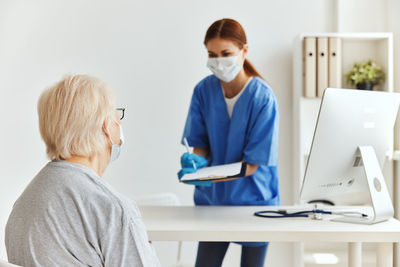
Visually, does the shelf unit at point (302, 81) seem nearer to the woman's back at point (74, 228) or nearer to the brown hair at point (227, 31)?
the brown hair at point (227, 31)

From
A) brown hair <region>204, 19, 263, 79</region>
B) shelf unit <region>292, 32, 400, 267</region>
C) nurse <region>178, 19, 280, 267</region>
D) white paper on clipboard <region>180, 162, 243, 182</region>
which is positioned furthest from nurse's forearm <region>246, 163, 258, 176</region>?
shelf unit <region>292, 32, 400, 267</region>

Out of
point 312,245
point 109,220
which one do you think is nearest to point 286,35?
point 312,245

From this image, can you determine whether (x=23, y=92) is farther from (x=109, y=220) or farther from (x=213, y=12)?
(x=109, y=220)

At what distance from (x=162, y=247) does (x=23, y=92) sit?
1344 mm

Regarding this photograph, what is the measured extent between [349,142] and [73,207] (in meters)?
1.06

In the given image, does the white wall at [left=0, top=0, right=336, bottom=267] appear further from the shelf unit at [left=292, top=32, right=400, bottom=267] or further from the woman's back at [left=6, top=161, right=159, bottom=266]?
the woman's back at [left=6, top=161, right=159, bottom=266]

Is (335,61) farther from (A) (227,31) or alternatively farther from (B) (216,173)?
(B) (216,173)

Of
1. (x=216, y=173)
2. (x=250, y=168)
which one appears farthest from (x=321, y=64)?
(x=216, y=173)

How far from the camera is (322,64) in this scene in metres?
3.18

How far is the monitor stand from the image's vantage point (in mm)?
1848

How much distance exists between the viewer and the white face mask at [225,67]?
2.23 meters

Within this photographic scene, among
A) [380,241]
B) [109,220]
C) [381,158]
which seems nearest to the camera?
[109,220]

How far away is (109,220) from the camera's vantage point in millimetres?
1162

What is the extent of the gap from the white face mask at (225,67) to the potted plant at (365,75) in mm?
1246
